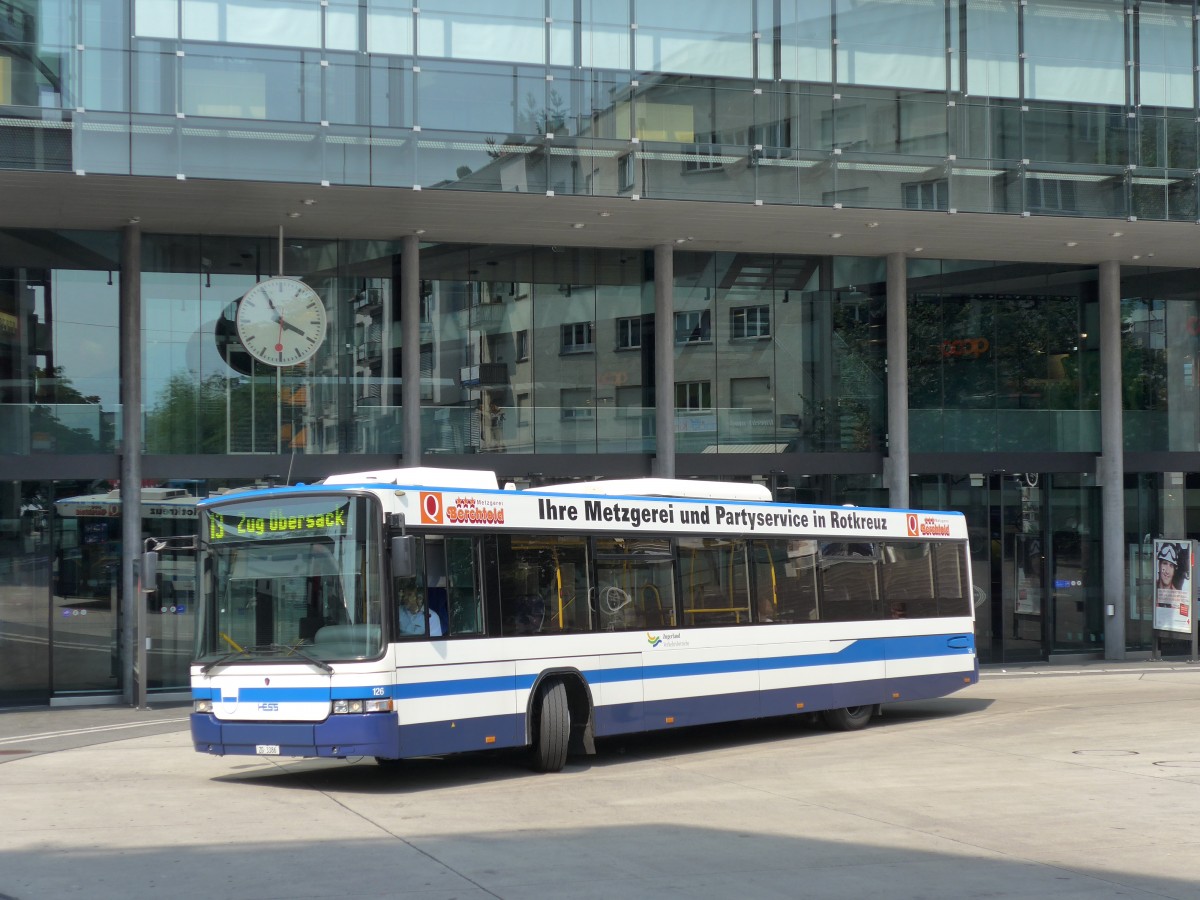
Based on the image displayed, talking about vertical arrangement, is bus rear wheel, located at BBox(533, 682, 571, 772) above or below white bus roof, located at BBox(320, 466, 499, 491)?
below

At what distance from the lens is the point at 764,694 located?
687 inches

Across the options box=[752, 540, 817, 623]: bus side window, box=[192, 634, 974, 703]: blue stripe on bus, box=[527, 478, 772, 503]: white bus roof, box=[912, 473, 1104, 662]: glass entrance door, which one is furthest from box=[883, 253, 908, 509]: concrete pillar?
box=[527, 478, 772, 503]: white bus roof

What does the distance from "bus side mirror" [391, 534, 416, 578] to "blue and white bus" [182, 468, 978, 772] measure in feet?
0.06

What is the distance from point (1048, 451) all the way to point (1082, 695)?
25.7ft

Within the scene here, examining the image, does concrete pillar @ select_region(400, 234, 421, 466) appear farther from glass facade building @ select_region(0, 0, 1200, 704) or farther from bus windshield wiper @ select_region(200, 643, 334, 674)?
bus windshield wiper @ select_region(200, 643, 334, 674)

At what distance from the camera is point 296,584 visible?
13461 mm

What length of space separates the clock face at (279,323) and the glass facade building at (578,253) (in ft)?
1.49

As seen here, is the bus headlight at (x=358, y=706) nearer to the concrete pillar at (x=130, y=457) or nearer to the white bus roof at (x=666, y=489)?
the white bus roof at (x=666, y=489)

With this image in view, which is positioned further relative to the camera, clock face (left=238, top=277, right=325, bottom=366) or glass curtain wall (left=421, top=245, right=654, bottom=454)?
glass curtain wall (left=421, top=245, right=654, bottom=454)

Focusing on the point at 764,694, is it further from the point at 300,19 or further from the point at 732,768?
the point at 300,19

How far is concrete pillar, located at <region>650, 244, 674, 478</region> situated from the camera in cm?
2677

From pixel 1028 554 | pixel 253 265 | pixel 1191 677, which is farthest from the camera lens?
pixel 1028 554

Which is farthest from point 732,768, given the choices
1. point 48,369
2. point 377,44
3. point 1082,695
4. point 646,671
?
point 48,369

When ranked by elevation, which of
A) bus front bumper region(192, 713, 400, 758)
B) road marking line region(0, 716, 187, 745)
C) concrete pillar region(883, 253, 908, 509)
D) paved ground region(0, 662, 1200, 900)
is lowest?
road marking line region(0, 716, 187, 745)
